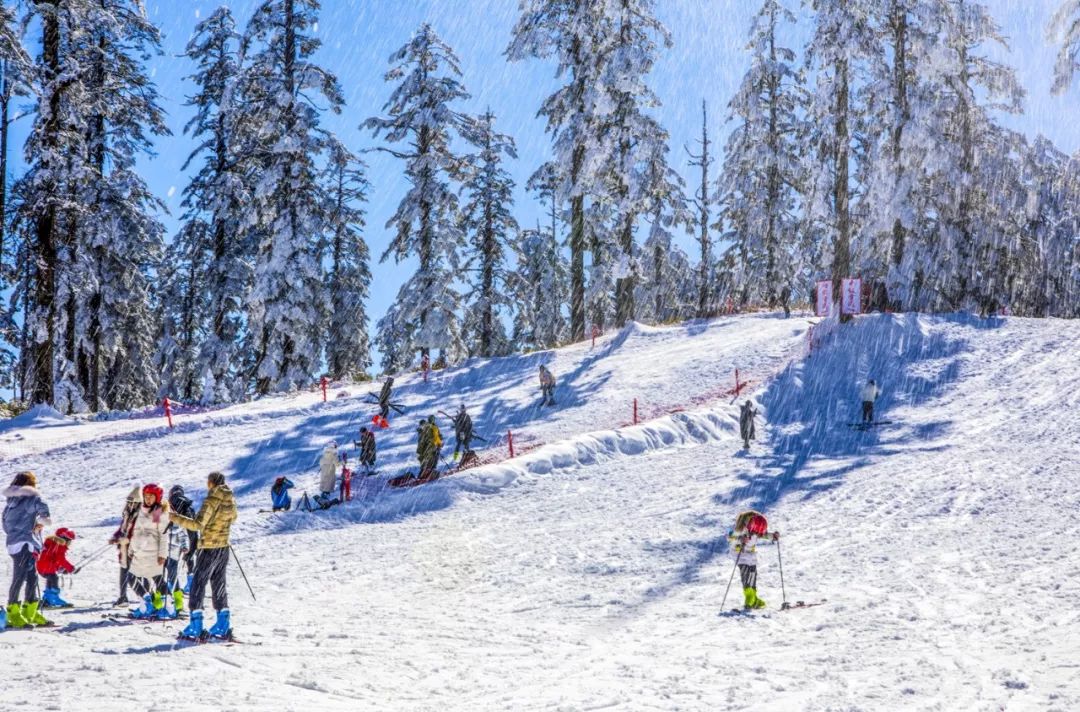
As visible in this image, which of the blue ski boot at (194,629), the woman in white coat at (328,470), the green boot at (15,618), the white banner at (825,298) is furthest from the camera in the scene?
the white banner at (825,298)

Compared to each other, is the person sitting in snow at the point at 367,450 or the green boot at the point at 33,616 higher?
the person sitting in snow at the point at 367,450

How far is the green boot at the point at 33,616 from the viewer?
30.7ft

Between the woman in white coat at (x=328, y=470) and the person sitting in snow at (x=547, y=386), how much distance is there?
842 cm

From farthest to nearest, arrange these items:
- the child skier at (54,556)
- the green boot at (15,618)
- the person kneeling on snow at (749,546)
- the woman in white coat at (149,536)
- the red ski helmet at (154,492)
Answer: the person kneeling on snow at (749,546) < the child skier at (54,556) < the woman in white coat at (149,536) < the red ski helmet at (154,492) < the green boot at (15,618)

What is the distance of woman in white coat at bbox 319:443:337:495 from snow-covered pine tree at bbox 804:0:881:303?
19.9m

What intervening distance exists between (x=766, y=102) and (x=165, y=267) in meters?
29.0

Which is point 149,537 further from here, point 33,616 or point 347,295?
point 347,295

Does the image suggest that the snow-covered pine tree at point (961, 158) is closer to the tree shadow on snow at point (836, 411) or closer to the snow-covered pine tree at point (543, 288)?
the tree shadow on snow at point (836, 411)

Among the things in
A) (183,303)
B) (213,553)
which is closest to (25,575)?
(213,553)

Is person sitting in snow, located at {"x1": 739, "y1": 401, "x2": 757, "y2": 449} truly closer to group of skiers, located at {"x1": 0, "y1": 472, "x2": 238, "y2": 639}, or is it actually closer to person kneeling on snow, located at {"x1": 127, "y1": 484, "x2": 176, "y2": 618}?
group of skiers, located at {"x1": 0, "y1": 472, "x2": 238, "y2": 639}

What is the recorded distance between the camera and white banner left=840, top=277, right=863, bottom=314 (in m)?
29.8

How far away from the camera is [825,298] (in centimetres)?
3091

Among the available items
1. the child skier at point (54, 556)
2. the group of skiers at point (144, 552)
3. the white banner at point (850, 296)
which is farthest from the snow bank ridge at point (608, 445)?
the child skier at point (54, 556)

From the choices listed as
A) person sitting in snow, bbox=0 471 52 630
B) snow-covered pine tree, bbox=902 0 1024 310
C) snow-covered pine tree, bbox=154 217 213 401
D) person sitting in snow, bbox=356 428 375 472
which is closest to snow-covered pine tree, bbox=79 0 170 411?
snow-covered pine tree, bbox=154 217 213 401
